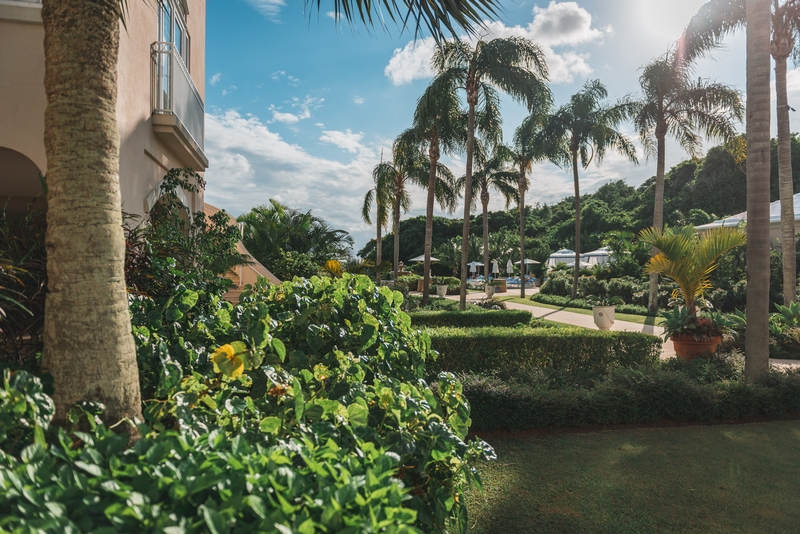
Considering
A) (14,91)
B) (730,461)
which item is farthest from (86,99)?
(730,461)

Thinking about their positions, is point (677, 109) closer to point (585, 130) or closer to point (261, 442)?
point (585, 130)

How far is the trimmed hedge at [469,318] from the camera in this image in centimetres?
1268

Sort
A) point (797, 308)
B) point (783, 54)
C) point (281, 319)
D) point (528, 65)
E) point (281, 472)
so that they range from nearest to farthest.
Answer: point (281, 472)
point (281, 319)
point (797, 308)
point (783, 54)
point (528, 65)

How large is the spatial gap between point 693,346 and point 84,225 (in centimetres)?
902

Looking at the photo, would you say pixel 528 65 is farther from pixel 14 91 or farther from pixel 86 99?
pixel 86 99

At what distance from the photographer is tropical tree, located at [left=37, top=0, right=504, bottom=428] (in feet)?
6.37

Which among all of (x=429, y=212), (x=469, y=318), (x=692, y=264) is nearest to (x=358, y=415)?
(x=692, y=264)

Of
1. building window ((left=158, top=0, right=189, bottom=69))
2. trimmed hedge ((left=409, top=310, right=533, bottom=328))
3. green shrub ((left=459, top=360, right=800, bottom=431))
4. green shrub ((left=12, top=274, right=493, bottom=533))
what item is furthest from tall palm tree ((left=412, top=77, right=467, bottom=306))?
green shrub ((left=12, top=274, right=493, bottom=533))

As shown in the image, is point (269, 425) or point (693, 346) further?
point (693, 346)

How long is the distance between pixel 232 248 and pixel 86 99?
5950 mm

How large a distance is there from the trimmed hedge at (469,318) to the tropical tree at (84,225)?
33.9 ft

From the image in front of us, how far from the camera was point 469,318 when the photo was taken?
13.1m

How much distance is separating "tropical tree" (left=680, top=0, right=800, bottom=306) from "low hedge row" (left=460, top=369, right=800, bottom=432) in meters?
5.97

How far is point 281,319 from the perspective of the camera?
3004 mm
